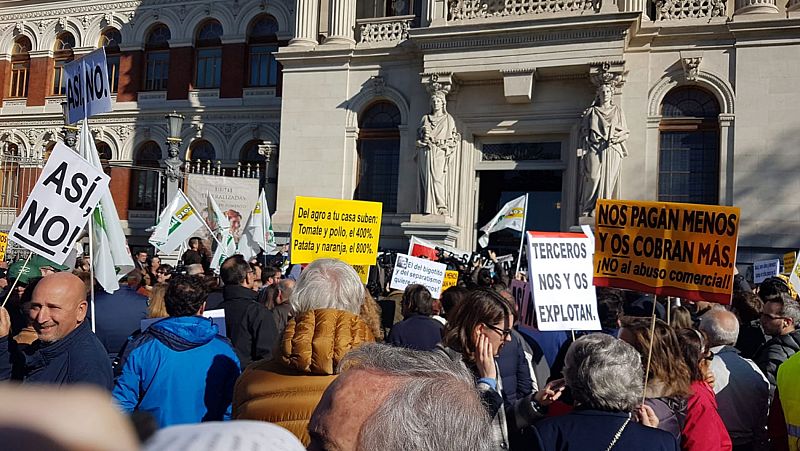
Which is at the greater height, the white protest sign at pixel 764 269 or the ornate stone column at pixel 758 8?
the ornate stone column at pixel 758 8

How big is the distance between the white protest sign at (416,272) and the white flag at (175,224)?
6.10 m

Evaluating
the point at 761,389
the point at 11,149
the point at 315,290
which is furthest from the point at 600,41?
the point at 11,149

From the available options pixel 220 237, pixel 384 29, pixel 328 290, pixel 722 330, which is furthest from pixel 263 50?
pixel 328 290

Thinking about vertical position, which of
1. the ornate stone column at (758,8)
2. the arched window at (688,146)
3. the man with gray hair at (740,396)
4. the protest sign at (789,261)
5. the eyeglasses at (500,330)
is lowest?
the man with gray hair at (740,396)

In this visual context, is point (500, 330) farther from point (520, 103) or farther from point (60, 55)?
point (60, 55)

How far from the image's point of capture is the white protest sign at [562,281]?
565 centimetres

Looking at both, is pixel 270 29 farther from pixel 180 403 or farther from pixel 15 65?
pixel 180 403

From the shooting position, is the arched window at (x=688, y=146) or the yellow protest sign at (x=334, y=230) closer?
the yellow protest sign at (x=334, y=230)

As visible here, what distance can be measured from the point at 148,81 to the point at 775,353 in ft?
80.6

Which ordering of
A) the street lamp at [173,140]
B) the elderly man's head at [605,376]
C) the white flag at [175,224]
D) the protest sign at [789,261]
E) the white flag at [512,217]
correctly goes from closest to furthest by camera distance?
1. the elderly man's head at [605,376]
2. the protest sign at [789,261]
3. the white flag at [512,217]
4. the white flag at [175,224]
5. the street lamp at [173,140]

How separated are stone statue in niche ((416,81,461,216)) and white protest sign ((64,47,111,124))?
10.6 m

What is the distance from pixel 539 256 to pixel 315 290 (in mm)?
2730

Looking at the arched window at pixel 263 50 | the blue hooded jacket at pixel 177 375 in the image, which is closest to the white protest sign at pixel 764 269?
the blue hooded jacket at pixel 177 375

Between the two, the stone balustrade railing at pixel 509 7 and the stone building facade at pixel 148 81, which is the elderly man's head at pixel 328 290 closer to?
the stone balustrade railing at pixel 509 7
